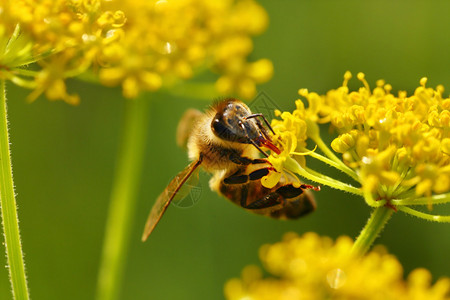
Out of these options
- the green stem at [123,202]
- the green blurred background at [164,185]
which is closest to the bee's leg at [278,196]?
the green stem at [123,202]

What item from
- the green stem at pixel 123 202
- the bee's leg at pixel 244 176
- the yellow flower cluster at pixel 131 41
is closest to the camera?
the yellow flower cluster at pixel 131 41

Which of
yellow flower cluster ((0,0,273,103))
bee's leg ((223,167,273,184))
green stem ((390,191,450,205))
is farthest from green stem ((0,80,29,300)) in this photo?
green stem ((390,191,450,205))

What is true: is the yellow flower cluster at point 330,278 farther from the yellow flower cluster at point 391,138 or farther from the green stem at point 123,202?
the green stem at point 123,202

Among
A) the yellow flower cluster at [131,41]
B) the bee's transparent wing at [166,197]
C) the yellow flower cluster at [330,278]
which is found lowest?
the yellow flower cluster at [330,278]

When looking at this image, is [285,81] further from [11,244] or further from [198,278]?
[11,244]

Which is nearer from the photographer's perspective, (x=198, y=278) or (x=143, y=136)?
(x=143, y=136)

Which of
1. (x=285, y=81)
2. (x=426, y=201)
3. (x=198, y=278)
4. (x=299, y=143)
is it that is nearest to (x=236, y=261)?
(x=198, y=278)

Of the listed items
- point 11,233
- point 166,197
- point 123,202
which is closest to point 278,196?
point 166,197
